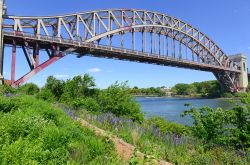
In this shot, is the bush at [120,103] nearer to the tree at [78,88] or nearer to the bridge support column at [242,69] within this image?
the tree at [78,88]

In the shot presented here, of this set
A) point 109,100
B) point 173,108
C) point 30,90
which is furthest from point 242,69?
point 109,100

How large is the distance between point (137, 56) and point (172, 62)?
10910 millimetres

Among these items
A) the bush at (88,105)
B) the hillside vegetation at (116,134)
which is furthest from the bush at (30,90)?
the hillside vegetation at (116,134)

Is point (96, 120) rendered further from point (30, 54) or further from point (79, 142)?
point (30, 54)

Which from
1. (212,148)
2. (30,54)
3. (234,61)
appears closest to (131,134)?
(212,148)

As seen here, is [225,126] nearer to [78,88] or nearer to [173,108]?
[78,88]

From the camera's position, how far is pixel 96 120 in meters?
10.6

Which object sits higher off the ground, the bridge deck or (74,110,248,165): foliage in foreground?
the bridge deck

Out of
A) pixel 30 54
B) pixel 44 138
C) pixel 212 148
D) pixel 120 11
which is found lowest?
pixel 212 148

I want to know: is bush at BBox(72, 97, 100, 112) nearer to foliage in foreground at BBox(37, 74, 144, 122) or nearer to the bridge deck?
foliage in foreground at BBox(37, 74, 144, 122)

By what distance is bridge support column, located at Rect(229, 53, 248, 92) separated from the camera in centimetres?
9094

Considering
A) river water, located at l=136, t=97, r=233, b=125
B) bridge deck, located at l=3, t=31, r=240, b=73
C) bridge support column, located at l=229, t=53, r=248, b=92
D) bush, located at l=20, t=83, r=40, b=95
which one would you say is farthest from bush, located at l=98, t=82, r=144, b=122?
bridge support column, located at l=229, t=53, r=248, b=92

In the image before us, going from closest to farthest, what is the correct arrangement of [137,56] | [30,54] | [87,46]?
1. [30,54]
2. [87,46]
3. [137,56]

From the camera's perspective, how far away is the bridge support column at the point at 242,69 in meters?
90.9
